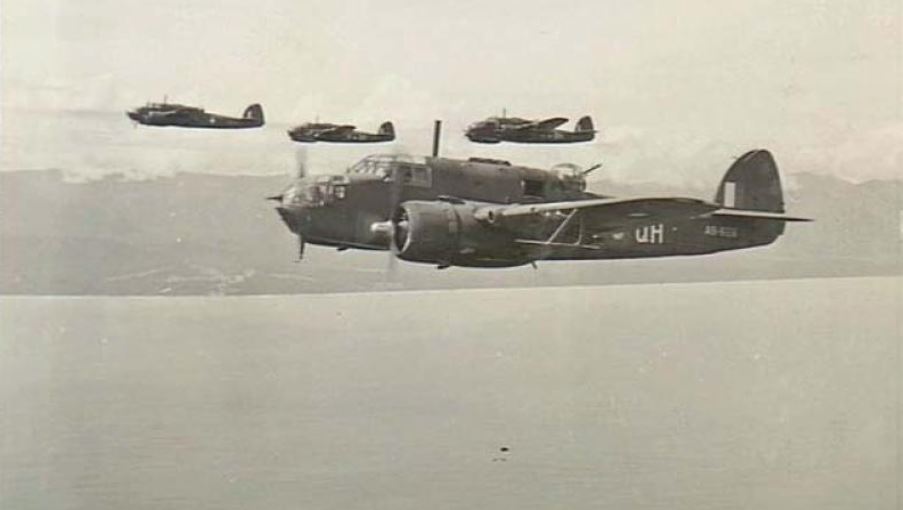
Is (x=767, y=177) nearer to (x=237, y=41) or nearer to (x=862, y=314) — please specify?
(x=862, y=314)

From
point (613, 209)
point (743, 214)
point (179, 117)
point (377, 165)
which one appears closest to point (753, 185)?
point (743, 214)

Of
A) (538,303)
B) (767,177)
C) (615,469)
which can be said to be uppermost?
(767,177)

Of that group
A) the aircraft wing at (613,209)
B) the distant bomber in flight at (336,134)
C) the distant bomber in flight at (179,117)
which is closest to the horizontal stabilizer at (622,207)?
the aircraft wing at (613,209)

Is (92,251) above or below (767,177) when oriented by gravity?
below

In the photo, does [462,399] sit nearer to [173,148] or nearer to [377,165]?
[377,165]

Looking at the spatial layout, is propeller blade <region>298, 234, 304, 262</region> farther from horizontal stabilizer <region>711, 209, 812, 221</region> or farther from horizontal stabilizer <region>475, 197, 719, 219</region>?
horizontal stabilizer <region>711, 209, 812, 221</region>

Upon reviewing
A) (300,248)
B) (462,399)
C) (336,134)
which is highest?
(336,134)

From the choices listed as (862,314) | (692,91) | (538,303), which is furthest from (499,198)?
(862,314)
